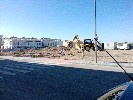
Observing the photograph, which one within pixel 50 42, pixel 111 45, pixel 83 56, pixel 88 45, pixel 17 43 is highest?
pixel 50 42

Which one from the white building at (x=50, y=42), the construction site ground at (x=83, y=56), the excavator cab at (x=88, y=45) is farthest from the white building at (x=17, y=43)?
the excavator cab at (x=88, y=45)

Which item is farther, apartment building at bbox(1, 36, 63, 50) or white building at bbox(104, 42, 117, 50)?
apartment building at bbox(1, 36, 63, 50)

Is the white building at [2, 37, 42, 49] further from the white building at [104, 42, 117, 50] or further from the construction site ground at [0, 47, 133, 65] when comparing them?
the construction site ground at [0, 47, 133, 65]

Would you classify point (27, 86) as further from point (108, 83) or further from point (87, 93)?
point (108, 83)

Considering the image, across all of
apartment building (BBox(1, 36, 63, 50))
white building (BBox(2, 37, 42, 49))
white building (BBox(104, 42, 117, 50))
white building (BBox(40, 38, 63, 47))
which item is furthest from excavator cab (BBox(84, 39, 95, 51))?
white building (BBox(40, 38, 63, 47))

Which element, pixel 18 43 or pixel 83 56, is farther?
pixel 18 43

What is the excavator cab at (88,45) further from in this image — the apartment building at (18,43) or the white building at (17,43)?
the white building at (17,43)

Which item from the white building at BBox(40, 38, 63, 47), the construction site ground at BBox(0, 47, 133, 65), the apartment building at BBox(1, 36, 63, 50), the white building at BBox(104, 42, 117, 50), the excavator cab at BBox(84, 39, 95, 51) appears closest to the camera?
the construction site ground at BBox(0, 47, 133, 65)

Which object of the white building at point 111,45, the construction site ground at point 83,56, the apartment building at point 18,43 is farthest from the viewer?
the apartment building at point 18,43

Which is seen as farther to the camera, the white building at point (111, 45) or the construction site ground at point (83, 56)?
the white building at point (111, 45)

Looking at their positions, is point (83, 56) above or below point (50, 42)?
below

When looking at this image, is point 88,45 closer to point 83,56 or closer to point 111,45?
point 83,56

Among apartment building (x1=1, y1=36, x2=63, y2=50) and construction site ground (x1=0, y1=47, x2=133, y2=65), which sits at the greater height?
apartment building (x1=1, y1=36, x2=63, y2=50)

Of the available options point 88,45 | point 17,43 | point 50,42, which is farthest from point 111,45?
point 50,42
